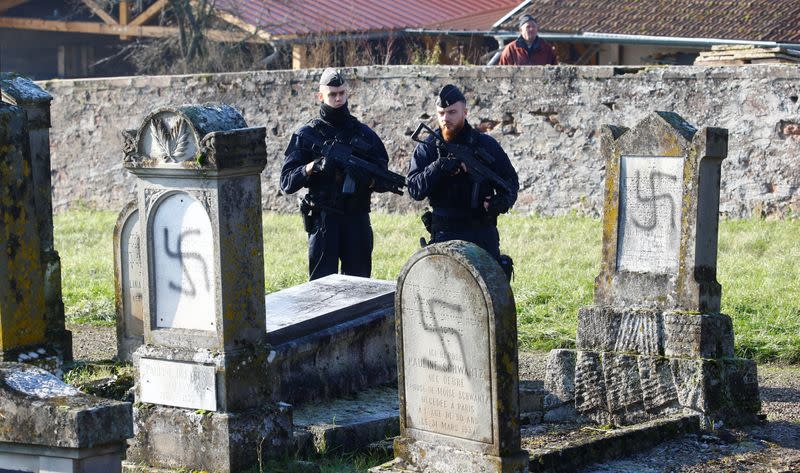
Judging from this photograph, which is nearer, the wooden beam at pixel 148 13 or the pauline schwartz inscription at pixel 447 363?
the pauline schwartz inscription at pixel 447 363

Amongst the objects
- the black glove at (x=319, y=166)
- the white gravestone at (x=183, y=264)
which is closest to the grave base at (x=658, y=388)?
the black glove at (x=319, y=166)

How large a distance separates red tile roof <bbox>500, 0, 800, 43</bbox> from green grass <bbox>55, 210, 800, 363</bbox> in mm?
4252

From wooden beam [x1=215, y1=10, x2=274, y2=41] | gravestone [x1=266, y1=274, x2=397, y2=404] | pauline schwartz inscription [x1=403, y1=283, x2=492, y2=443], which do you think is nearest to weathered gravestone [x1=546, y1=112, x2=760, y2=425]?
gravestone [x1=266, y1=274, x2=397, y2=404]

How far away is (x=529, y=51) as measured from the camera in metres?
15.7

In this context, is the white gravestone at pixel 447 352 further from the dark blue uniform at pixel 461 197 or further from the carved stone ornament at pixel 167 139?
the dark blue uniform at pixel 461 197

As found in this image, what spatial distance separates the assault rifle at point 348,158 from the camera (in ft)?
26.6

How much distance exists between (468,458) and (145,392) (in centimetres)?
180

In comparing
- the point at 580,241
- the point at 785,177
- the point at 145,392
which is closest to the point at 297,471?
the point at 145,392

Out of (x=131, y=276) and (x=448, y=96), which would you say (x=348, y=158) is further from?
(x=131, y=276)

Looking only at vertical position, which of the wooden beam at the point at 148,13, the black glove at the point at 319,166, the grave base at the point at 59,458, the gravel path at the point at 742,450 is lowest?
the gravel path at the point at 742,450

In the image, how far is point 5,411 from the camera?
414cm

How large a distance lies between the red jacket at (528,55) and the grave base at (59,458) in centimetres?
1199

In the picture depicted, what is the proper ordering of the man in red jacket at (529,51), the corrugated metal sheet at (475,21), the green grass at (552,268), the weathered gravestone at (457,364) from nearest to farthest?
1. the weathered gravestone at (457,364)
2. the green grass at (552,268)
3. the man in red jacket at (529,51)
4. the corrugated metal sheet at (475,21)

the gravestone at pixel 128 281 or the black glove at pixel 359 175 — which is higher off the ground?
the black glove at pixel 359 175
